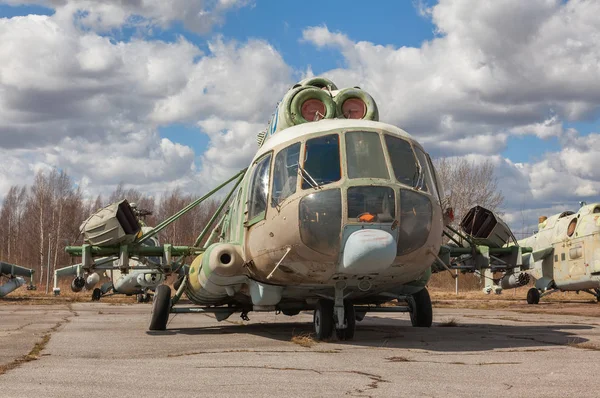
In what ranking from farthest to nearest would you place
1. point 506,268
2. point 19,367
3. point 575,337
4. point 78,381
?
point 506,268 → point 575,337 → point 19,367 → point 78,381

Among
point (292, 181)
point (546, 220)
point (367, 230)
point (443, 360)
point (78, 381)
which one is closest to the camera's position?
point (78, 381)

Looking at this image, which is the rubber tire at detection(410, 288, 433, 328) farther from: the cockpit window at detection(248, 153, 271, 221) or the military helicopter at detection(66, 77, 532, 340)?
the cockpit window at detection(248, 153, 271, 221)

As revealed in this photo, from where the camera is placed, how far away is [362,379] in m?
5.46

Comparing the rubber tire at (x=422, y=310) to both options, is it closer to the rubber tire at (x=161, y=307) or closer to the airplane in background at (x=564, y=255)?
the rubber tire at (x=161, y=307)

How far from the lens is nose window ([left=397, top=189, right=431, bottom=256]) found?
7738mm

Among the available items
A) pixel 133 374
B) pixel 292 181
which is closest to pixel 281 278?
pixel 292 181

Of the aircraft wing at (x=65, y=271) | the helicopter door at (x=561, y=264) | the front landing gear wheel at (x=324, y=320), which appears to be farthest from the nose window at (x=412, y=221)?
the aircraft wing at (x=65, y=271)

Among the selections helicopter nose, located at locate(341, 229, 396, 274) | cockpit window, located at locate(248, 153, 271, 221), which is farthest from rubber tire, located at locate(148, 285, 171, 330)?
helicopter nose, located at locate(341, 229, 396, 274)

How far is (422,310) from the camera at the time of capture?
11516mm

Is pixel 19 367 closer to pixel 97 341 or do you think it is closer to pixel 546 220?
pixel 97 341

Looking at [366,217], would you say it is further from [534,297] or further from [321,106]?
[534,297]

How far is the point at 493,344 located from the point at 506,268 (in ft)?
14.5

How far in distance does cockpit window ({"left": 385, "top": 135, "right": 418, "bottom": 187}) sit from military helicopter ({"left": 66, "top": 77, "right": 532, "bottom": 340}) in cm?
2

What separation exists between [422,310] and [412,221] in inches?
164
